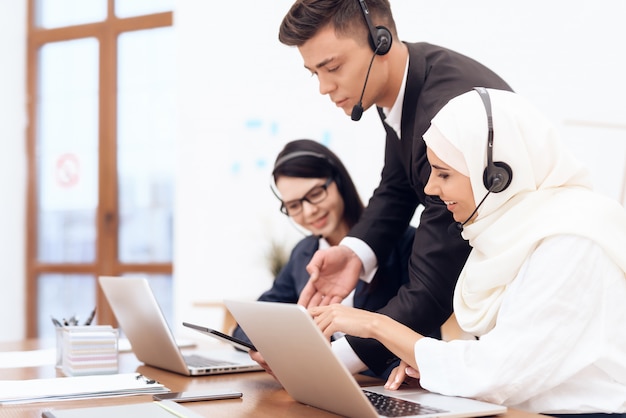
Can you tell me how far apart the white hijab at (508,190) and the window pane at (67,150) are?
14.3 ft

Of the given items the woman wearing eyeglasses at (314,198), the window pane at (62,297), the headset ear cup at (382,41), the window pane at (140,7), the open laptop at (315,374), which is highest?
the window pane at (140,7)

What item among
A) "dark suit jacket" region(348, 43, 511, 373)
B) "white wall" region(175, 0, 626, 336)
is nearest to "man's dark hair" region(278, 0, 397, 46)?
"dark suit jacket" region(348, 43, 511, 373)

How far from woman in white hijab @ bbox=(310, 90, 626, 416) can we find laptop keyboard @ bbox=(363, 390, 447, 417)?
0.08 m

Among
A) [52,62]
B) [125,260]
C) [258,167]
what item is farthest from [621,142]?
[52,62]

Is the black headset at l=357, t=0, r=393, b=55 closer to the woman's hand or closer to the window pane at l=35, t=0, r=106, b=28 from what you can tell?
the woman's hand

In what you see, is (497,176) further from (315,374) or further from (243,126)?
(243,126)

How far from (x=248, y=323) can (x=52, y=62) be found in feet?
15.7

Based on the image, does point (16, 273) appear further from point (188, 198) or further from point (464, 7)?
point (464, 7)

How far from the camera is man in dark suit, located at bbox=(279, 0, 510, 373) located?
5.12 ft

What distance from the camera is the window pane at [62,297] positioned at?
5.48 m

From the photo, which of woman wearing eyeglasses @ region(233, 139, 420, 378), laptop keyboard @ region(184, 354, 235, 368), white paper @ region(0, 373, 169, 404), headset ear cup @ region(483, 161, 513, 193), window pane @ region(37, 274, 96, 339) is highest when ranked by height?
headset ear cup @ region(483, 161, 513, 193)

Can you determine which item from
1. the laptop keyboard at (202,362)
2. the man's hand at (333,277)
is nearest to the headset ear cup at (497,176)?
the man's hand at (333,277)

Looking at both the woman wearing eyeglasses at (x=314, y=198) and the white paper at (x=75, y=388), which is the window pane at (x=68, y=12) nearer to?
the woman wearing eyeglasses at (x=314, y=198)

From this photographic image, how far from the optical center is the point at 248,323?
4.36 feet
